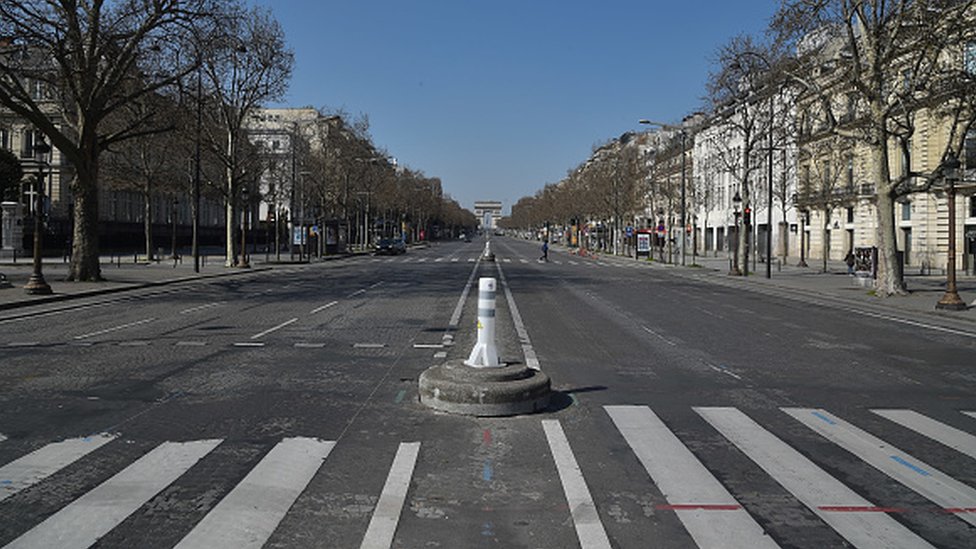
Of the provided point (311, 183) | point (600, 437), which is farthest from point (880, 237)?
point (311, 183)

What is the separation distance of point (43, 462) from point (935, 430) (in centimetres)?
804

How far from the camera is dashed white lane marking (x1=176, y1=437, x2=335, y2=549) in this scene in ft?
15.1

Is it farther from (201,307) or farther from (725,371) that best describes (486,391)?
(201,307)

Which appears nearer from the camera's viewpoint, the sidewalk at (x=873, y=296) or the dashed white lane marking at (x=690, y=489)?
the dashed white lane marking at (x=690, y=489)

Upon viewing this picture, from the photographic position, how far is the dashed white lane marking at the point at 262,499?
4.60 meters

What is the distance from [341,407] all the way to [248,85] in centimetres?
3630

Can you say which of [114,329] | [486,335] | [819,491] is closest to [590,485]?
[819,491]

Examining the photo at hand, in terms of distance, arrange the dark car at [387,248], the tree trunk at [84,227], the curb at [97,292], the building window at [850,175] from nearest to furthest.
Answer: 1. the curb at [97,292]
2. the tree trunk at [84,227]
3. the building window at [850,175]
4. the dark car at [387,248]

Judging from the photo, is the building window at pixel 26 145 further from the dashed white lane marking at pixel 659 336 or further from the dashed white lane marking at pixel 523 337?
the dashed white lane marking at pixel 659 336

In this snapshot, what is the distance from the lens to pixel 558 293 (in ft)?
85.1

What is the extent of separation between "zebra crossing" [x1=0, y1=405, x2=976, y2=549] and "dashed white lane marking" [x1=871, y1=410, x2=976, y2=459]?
22 millimetres

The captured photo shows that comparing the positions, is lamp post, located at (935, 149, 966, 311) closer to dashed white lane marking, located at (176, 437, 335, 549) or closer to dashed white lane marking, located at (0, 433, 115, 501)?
dashed white lane marking, located at (176, 437, 335, 549)

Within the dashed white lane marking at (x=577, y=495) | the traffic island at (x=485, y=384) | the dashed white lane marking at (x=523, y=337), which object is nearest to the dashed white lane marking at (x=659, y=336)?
the dashed white lane marking at (x=523, y=337)

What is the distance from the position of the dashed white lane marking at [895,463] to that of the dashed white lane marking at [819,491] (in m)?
0.53
